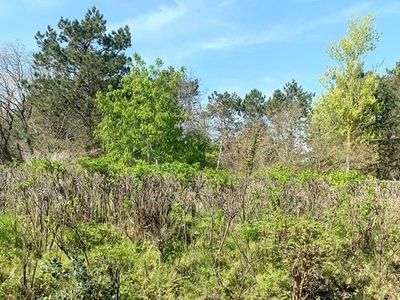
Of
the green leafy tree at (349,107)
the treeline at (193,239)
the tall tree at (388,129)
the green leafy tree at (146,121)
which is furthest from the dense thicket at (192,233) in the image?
the tall tree at (388,129)

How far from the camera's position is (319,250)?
4945 millimetres

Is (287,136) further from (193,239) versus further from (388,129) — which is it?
(193,239)

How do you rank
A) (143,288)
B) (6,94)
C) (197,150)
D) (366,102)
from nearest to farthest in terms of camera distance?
(143,288), (197,150), (366,102), (6,94)

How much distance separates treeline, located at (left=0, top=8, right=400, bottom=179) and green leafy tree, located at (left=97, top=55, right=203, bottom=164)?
1.8 inches

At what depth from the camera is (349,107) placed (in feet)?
77.8

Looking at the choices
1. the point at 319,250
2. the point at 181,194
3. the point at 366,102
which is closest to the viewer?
the point at 319,250

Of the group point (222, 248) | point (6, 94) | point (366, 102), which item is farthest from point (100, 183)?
point (6, 94)

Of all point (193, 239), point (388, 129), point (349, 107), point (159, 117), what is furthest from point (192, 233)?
point (388, 129)

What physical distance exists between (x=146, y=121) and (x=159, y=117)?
3.14ft

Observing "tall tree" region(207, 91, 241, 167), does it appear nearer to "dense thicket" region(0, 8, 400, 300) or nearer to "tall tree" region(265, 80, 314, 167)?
"tall tree" region(265, 80, 314, 167)

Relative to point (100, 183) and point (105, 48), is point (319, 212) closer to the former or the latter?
point (100, 183)

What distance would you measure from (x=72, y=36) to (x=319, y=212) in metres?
22.9

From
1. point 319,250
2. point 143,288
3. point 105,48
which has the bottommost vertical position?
point 143,288

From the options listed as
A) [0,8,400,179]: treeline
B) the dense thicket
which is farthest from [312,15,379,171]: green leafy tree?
the dense thicket
